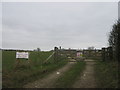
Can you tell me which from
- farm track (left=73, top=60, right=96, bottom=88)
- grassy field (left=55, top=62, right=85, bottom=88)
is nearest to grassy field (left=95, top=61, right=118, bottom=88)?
farm track (left=73, top=60, right=96, bottom=88)

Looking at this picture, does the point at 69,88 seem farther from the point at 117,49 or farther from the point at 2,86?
the point at 117,49

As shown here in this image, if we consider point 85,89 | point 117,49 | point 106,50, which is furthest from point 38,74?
point 106,50

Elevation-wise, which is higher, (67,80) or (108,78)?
(108,78)

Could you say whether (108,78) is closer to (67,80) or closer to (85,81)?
(85,81)

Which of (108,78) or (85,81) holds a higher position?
(108,78)

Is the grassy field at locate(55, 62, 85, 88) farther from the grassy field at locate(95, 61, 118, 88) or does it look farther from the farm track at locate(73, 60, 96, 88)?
the grassy field at locate(95, 61, 118, 88)

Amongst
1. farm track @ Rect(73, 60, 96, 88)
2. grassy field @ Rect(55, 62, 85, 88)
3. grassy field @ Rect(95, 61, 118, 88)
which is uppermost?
grassy field @ Rect(95, 61, 118, 88)

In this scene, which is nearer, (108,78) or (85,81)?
(108,78)

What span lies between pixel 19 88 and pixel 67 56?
715 inches

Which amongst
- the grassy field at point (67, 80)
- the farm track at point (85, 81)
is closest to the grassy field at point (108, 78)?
the farm track at point (85, 81)

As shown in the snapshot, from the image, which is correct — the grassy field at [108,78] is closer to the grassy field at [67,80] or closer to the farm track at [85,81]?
the farm track at [85,81]

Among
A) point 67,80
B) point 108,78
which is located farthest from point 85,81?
point 108,78

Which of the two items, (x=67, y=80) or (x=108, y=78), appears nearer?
(x=108, y=78)

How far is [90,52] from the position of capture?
21938mm
